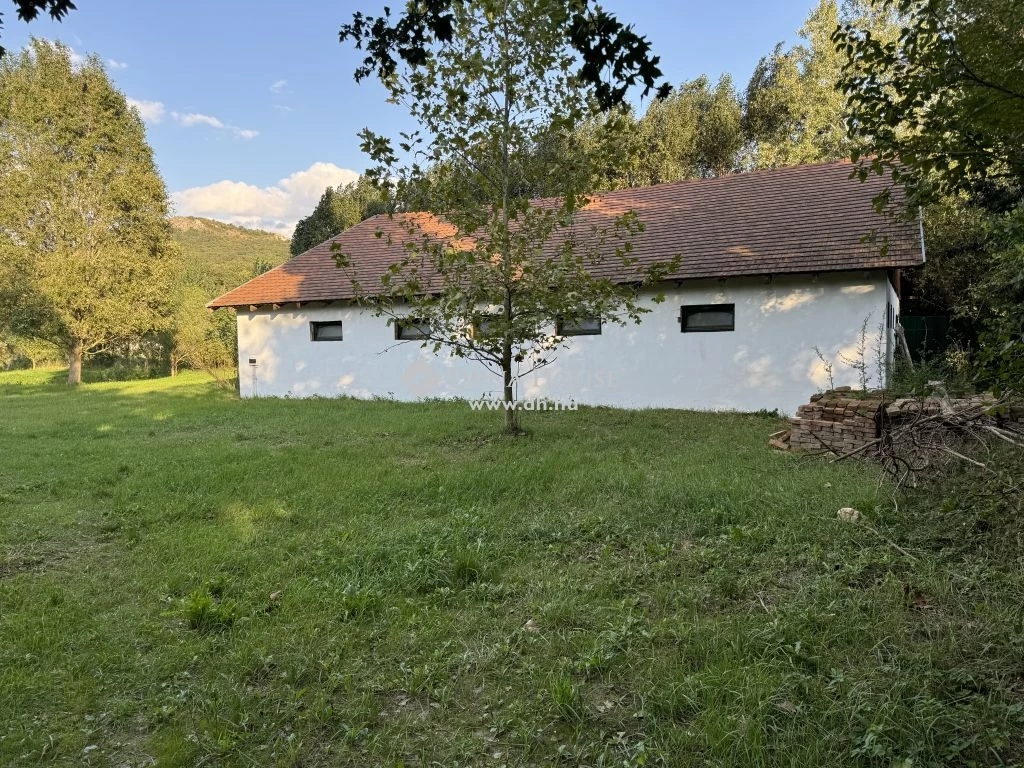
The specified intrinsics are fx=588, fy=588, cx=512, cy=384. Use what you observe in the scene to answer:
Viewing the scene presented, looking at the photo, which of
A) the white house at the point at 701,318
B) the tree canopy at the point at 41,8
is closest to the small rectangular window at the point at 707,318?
the white house at the point at 701,318

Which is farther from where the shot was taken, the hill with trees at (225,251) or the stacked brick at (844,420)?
the hill with trees at (225,251)

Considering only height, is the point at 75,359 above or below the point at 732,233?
below

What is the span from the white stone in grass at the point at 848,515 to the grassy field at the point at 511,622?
6 centimetres

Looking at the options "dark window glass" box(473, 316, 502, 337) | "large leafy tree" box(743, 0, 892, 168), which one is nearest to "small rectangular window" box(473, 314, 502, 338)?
"dark window glass" box(473, 316, 502, 337)

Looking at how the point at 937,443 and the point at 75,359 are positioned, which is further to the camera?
the point at 75,359

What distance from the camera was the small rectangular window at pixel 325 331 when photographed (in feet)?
46.2

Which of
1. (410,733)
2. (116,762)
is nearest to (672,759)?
(410,733)

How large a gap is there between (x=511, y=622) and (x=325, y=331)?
12.3 m

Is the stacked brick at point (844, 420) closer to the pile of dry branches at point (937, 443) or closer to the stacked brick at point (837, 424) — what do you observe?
the stacked brick at point (837, 424)

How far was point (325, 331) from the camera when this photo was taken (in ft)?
46.9

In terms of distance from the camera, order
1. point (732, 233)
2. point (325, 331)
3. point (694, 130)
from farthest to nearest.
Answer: point (694, 130), point (325, 331), point (732, 233)

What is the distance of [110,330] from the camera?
19922 mm

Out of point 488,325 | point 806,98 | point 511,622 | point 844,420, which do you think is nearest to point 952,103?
point 511,622

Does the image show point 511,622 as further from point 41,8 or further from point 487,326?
point 487,326
